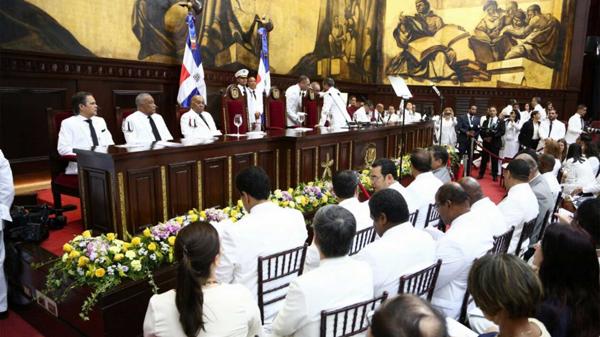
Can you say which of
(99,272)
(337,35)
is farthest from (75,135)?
(337,35)

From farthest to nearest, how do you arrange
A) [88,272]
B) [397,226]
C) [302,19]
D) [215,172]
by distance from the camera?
1. [302,19]
2. [215,172]
3. [88,272]
4. [397,226]

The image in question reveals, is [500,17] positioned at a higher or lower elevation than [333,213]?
higher

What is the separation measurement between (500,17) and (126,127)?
1430cm

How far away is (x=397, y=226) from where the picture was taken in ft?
8.85

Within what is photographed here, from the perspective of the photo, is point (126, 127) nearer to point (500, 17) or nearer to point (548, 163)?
point (548, 163)

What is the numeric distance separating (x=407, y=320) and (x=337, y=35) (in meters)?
13.7

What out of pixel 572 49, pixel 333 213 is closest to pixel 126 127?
pixel 333 213

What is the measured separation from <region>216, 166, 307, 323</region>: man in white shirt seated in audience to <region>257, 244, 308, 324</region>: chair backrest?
6cm

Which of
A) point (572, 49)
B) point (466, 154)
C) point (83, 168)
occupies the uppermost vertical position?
point (572, 49)

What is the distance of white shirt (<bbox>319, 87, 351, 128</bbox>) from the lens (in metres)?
8.31

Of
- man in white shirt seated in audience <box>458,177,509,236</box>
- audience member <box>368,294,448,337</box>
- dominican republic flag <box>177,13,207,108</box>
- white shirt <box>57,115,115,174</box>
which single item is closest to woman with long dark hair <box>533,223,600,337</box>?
man in white shirt seated in audience <box>458,177,509,236</box>

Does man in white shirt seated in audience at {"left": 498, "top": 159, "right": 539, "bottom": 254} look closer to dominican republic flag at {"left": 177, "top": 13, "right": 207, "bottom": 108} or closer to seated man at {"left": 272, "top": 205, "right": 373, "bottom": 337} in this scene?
seated man at {"left": 272, "top": 205, "right": 373, "bottom": 337}

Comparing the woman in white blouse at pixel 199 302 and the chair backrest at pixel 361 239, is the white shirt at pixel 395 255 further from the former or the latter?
the woman in white blouse at pixel 199 302

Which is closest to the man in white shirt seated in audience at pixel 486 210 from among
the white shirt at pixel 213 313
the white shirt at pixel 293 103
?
the white shirt at pixel 213 313
